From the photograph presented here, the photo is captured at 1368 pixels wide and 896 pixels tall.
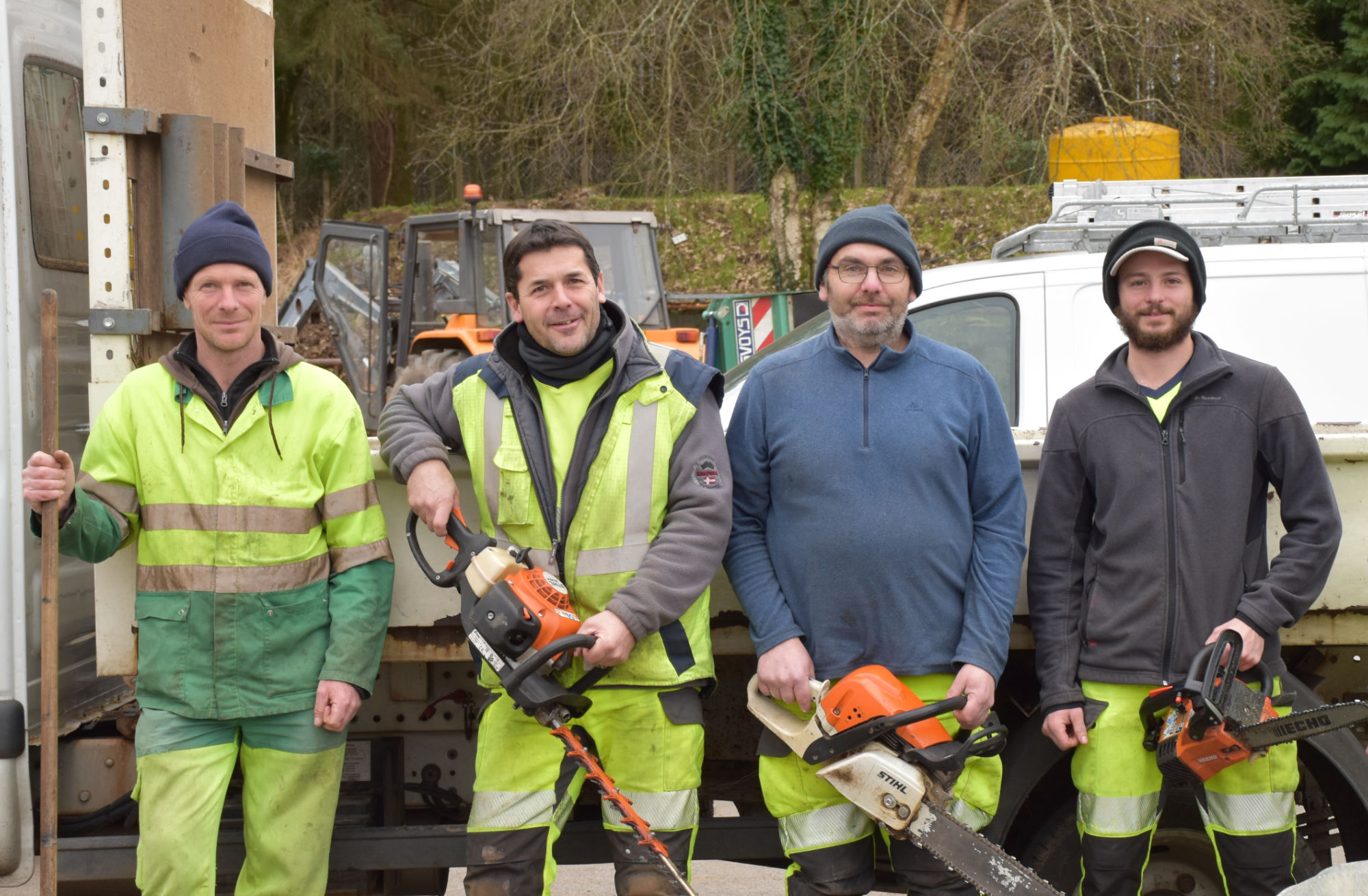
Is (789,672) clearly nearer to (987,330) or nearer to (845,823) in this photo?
(845,823)


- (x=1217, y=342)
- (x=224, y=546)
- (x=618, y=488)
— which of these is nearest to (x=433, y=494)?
(x=618, y=488)

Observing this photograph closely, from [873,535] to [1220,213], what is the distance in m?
4.12

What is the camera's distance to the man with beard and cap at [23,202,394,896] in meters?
2.74

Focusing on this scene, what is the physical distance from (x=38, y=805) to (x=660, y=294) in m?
8.53

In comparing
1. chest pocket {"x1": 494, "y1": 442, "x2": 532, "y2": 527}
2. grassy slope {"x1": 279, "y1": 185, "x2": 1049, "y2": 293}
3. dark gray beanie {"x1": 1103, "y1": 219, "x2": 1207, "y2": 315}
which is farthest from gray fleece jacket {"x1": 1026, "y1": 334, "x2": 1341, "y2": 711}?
grassy slope {"x1": 279, "y1": 185, "x2": 1049, "y2": 293}

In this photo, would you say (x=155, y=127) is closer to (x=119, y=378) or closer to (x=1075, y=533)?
(x=119, y=378)

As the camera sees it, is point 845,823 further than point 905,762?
Yes

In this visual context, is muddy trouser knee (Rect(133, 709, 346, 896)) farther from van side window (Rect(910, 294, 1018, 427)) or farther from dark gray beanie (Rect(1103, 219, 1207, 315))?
van side window (Rect(910, 294, 1018, 427))

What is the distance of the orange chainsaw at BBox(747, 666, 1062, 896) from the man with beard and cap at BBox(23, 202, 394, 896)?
1092mm

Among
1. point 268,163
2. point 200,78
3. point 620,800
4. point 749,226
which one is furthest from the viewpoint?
point 749,226

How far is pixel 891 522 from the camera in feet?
8.93

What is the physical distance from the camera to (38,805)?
3.17m

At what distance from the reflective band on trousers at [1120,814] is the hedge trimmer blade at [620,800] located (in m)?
0.96

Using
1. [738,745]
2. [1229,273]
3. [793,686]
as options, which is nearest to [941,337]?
[1229,273]
